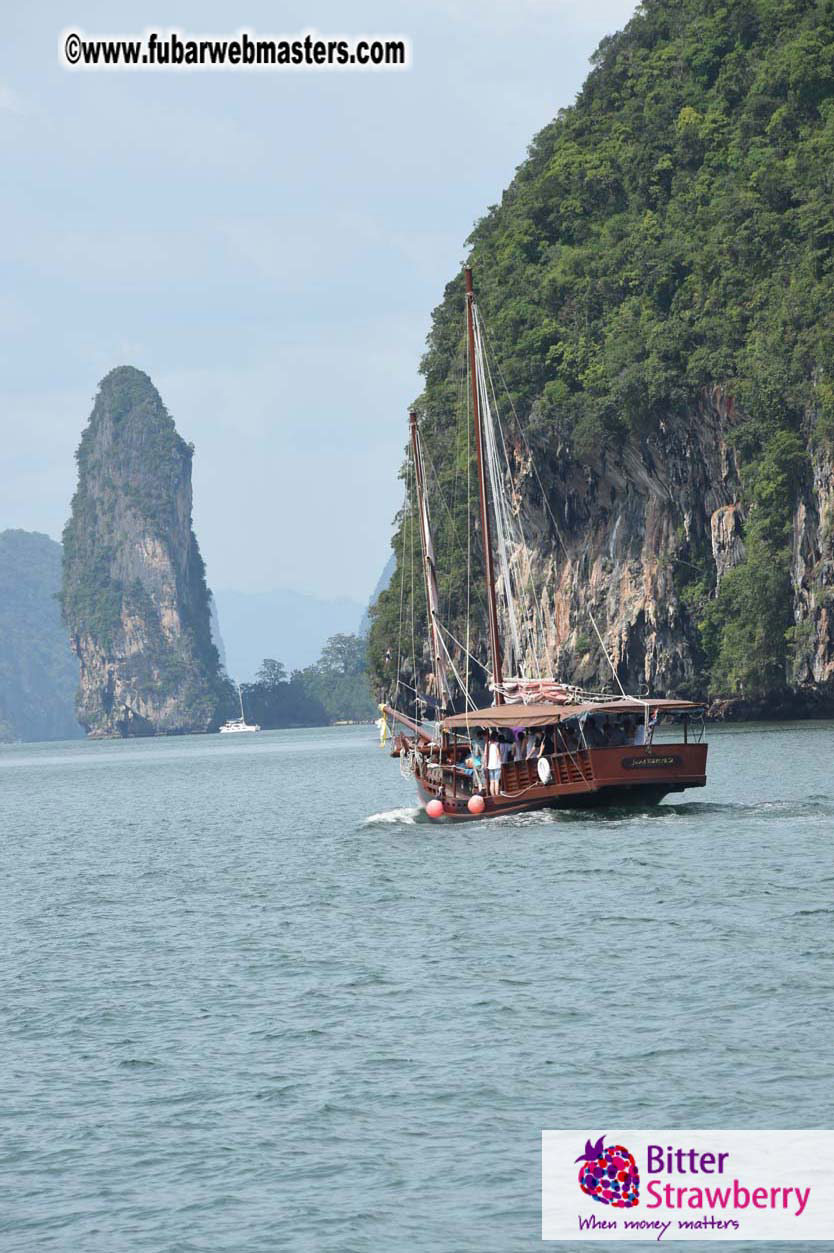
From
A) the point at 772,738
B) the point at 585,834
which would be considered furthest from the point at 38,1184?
the point at 772,738

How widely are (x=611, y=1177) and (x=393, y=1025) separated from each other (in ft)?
18.8

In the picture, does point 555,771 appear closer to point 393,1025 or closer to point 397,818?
point 397,818

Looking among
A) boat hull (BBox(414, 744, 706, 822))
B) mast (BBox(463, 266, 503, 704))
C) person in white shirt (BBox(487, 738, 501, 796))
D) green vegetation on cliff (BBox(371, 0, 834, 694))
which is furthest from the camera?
green vegetation on cliff (BBox(371, 0, 834, 694))

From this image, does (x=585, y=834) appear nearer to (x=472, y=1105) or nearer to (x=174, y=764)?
(x=472, y=1105)

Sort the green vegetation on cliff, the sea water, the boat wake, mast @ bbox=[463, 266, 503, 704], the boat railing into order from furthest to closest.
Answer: the green vegetation on cliff
the boat wake
mast @ bbox=[463, 266, 503, 704]
the boat railing
the sea water

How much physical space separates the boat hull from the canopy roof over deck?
2.75 feet

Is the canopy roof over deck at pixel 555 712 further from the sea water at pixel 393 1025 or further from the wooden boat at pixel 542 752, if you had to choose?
the sea water at pixel 393 1025

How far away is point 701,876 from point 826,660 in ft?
167

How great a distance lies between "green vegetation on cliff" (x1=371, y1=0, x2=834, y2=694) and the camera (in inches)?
3155

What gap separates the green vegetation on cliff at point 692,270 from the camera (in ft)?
263

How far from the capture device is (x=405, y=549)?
114 meters

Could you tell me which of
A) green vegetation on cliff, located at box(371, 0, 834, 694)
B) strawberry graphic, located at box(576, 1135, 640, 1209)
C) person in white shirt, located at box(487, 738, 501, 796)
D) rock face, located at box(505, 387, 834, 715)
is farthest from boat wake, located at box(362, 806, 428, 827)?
green vegetation on cliff, located at box(371, 0, 834, 694)

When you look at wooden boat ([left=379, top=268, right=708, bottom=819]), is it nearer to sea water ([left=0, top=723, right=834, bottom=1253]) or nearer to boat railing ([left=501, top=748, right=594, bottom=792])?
boat railing ([left=501, top=748, right=594, bottom=792])

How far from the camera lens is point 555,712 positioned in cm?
3691
